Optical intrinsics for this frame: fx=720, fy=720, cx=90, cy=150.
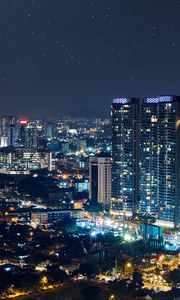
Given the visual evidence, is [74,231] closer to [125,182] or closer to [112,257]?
[125,182]

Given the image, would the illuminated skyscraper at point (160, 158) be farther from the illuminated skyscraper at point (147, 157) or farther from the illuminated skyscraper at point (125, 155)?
the illuminated skyscraper at point (125, 155)

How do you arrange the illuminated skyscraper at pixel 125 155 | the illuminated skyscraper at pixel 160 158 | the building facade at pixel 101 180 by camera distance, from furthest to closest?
the building facade at pixel 101 180, the illuminated skyscraper at pixel 125 155, the illuminated skyscraper at pixel 160 158

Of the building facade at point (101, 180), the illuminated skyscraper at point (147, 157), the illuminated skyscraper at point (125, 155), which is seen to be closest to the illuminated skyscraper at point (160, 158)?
the illuminated skyscraper at point (147, 157)

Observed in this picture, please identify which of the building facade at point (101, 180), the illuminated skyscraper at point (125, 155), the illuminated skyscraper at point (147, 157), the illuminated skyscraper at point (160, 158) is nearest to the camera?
the illuminated skyscraper at point (160, 158)

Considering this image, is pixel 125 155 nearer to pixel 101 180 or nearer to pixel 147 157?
pixel 147 157

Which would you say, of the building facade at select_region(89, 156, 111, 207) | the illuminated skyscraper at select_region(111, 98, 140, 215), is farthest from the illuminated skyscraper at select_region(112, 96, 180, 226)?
the building facade at select_region(89, 156, 111, 207)

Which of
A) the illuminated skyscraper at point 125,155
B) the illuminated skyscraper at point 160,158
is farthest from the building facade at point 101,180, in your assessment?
the illuminated skyscraper at point 160,158

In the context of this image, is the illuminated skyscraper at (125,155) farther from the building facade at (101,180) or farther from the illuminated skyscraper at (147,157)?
the building facade at (101,180)

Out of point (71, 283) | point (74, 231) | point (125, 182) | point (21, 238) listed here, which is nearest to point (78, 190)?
point (125, 182)

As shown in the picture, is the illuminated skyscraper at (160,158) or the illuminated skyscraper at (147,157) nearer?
the illuminated skyscraper at (160,158)
